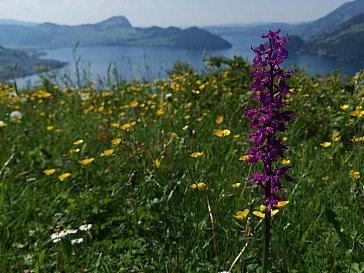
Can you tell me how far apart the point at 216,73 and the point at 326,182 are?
12.4 feet

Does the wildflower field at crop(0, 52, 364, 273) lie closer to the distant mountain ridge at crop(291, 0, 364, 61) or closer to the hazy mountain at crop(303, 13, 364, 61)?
the hazy mountain at crop(303, 13, 364, 61)

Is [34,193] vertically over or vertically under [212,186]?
under

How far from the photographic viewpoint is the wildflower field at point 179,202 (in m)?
1.89

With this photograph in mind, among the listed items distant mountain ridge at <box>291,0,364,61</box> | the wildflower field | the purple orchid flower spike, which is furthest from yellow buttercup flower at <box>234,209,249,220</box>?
distant mountain ridge at <box>291,0,364,61</box>

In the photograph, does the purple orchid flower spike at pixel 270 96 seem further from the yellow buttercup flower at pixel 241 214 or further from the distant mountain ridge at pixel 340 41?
the distant mountain ridge at pixel 340 41

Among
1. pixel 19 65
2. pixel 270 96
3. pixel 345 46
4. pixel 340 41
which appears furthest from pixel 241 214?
pixel 340 41

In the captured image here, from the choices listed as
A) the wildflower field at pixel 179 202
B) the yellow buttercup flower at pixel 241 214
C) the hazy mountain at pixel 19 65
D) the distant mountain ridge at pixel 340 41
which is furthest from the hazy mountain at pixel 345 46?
the hazy mountain at pixel 19 65

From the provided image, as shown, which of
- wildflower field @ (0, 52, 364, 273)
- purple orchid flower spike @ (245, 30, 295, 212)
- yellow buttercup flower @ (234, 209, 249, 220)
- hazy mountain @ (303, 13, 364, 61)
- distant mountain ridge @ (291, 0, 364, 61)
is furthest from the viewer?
distant mountain ridge @ (291, 0, 364, 61)

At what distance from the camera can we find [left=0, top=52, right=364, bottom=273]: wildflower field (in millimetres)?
1889

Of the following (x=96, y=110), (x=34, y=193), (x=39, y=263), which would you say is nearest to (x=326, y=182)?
(x=39, y=263)

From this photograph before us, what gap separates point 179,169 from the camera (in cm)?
285

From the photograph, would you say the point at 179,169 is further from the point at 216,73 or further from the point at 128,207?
the point at 216,73

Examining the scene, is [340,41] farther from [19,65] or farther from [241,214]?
[241,214]

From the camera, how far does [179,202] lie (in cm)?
248
